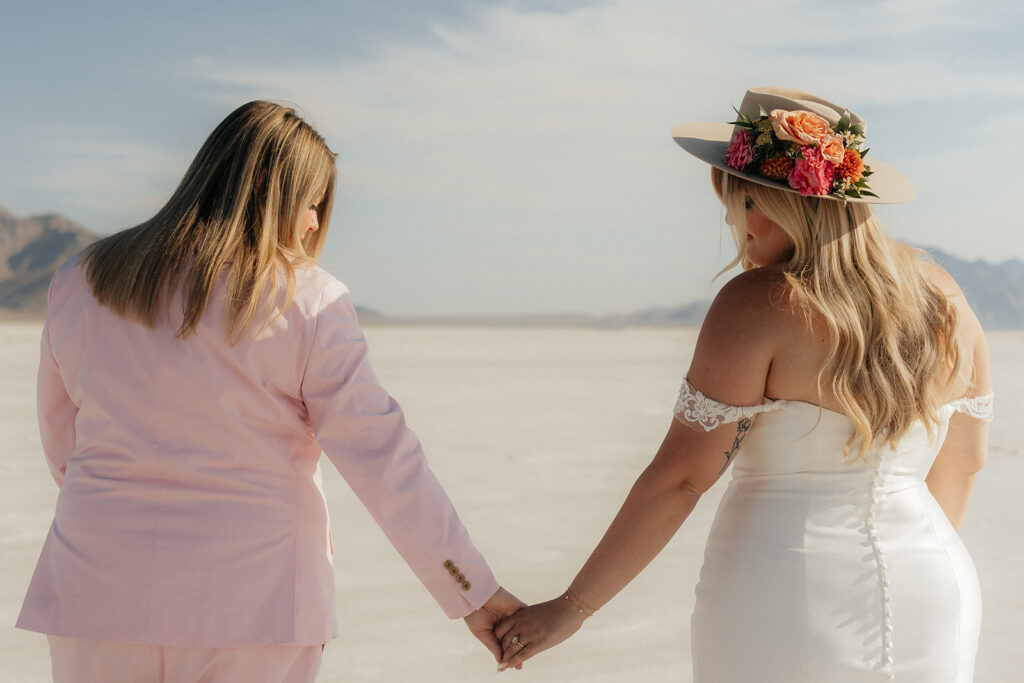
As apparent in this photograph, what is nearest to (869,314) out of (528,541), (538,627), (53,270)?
(538,627)

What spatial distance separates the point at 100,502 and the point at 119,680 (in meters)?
0.36

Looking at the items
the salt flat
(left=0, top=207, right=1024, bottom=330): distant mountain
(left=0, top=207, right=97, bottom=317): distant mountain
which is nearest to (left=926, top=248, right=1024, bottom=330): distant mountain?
(left=0, top=207, right=1024, bottom=330): distant mountain

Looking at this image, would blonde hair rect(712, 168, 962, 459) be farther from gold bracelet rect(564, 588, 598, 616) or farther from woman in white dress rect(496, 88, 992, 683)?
gold bracelet rect(564, 588, 598, 616)

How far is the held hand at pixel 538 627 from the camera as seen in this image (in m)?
2.77

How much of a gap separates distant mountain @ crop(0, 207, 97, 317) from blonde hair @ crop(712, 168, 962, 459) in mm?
128434

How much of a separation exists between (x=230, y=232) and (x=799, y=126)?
1316 millimetres

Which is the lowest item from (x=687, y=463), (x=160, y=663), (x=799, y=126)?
(x=160, y=663)

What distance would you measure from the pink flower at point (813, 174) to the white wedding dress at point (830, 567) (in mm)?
466

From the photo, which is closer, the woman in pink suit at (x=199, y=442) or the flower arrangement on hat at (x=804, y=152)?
the woman in pink suit at (x=199, y=442)

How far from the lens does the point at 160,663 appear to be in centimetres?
210

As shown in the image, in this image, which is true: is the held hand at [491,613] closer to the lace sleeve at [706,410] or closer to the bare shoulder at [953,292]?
the lace sleeve at [706,410]

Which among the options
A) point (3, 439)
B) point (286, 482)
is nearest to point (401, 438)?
point (286, 482)

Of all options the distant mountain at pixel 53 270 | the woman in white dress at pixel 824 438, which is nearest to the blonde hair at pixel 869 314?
the woman in white dress at pixel 824 438

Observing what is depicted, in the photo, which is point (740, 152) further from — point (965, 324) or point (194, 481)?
point (194, 481)
